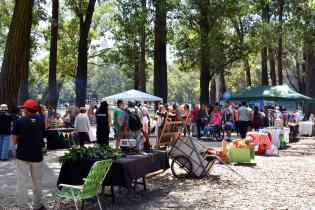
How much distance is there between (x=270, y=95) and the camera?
88.9ft

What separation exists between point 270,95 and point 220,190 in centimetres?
1831

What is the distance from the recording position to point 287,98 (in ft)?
88.2

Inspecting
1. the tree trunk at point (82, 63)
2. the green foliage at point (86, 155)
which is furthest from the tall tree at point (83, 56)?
the green foliage at point (86, 155)

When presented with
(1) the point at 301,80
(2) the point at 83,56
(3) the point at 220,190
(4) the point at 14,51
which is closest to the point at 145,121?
(4) the point at 14,51

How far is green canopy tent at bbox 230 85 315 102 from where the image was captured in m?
27.0

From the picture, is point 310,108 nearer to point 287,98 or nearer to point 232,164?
point 287,98

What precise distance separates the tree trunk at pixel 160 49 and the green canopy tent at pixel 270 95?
185 inches

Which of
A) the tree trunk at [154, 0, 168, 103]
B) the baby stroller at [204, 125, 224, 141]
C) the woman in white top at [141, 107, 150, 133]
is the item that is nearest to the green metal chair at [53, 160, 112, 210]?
the woman in white top at [141, 107, 150, 133]

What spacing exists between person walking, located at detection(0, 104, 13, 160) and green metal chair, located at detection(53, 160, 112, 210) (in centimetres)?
717

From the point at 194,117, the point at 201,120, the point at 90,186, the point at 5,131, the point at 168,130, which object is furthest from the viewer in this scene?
the point at 194,117

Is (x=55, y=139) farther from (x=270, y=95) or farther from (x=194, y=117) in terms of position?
(x=270, y=95)

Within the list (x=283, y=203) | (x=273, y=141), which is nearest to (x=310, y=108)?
(x=273, y=141)

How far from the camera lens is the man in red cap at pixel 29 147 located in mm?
7602

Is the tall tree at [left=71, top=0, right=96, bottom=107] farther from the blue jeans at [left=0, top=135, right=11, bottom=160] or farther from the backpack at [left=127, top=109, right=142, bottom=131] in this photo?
the blue jeans at [left=0, top=135, right=11, bottom=160]
